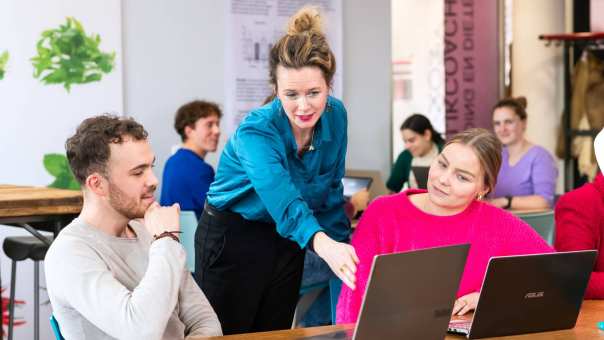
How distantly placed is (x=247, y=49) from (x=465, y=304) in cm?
327

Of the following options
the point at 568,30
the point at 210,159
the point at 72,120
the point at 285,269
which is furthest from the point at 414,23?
the point at 285,269

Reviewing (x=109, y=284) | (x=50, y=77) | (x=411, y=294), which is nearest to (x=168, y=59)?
(x=50, y=77)

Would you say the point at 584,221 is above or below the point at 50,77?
below

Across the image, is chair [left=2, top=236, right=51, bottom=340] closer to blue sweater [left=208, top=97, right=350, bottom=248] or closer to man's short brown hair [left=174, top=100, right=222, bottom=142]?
man's short brown hair [left=174, top=100, right=222, bottom=142]

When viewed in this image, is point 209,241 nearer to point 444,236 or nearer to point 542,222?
point 444,236

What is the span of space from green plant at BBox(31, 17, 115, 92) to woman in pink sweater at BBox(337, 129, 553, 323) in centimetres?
→ 266

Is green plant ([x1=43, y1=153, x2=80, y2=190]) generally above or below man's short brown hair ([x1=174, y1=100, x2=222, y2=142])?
below

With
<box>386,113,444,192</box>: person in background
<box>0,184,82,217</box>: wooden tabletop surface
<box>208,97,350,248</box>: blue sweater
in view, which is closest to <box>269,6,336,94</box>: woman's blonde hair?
<box>208,97,350,248</box>: blue sweater

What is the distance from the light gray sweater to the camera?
2014mm

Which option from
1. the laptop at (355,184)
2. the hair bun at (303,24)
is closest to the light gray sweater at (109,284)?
the hair bun at (303,24)

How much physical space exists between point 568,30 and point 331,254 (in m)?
6.01

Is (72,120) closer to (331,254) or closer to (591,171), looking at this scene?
(331,254)

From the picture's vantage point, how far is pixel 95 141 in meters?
2.27

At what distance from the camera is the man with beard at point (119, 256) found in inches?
79.5
